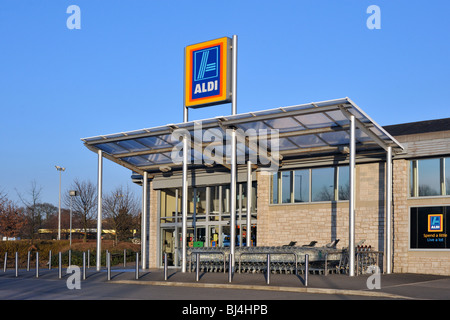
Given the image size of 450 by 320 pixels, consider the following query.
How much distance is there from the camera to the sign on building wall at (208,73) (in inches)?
947

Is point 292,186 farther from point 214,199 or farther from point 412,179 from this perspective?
point 412,179

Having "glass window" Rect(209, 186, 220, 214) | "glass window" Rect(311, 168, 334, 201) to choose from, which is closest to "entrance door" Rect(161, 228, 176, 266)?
"glass window" Rect(209, 186, 220, 214)

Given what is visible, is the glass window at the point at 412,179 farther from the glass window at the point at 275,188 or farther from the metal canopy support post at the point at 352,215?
the glass window at the point at 275,188

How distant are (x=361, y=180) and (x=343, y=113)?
5.78m

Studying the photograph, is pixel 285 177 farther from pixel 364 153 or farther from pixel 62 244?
pixel 62 244

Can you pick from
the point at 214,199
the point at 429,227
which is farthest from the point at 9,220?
the point at 429,227

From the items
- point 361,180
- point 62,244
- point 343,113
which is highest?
point 343,113

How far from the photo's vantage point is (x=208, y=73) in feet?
80.9

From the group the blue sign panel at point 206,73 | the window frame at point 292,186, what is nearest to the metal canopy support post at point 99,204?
the blue sign panel at point 206,73

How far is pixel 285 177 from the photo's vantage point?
84.6 ft

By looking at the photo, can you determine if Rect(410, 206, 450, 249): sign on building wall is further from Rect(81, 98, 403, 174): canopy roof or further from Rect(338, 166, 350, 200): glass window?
Rect(338, 166, 350, 200): glass window

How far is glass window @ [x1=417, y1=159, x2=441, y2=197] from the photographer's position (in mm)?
21312

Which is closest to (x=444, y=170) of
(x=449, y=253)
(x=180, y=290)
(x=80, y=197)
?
(x=449, y=253)

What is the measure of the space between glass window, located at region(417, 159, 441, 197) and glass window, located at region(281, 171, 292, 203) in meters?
5.74
